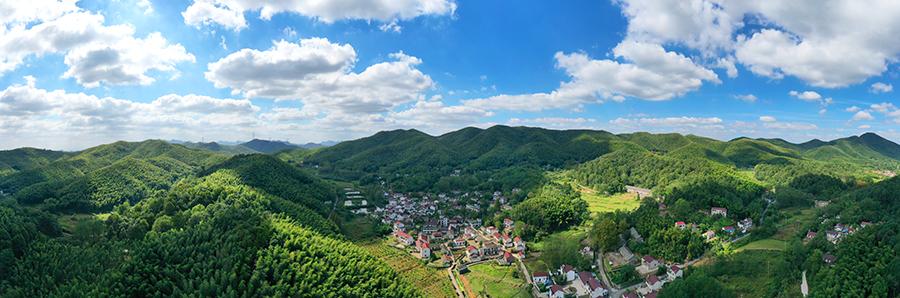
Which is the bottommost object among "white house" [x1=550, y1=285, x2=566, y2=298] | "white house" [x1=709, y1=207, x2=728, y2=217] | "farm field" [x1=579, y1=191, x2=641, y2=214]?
"white house" [x1=550, y1=285, x2=566, y2=298]

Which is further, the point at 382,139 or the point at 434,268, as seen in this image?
the point at 382,139

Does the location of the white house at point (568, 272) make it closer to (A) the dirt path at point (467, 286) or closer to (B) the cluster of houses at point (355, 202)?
(A) the dirt path at point (467, 286)

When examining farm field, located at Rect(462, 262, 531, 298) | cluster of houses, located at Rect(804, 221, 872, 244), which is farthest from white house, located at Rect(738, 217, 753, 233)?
farm field, located at Rect(462, 262, 531, 298)

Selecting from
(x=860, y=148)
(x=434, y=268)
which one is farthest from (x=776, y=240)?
(x=860, y=148)

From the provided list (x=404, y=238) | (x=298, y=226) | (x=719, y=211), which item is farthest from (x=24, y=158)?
(x=719, y=211)

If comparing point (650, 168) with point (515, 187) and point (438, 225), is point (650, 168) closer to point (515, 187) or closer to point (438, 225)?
point (515, 187)

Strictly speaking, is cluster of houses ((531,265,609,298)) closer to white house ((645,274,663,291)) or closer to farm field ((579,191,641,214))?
white house ((645,274,663,291))

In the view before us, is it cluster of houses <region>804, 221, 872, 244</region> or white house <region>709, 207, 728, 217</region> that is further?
white house <region>709, 207, 728, 217</region>

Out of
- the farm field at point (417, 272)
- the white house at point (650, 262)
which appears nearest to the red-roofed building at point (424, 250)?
the farm field at point (417, 272)
